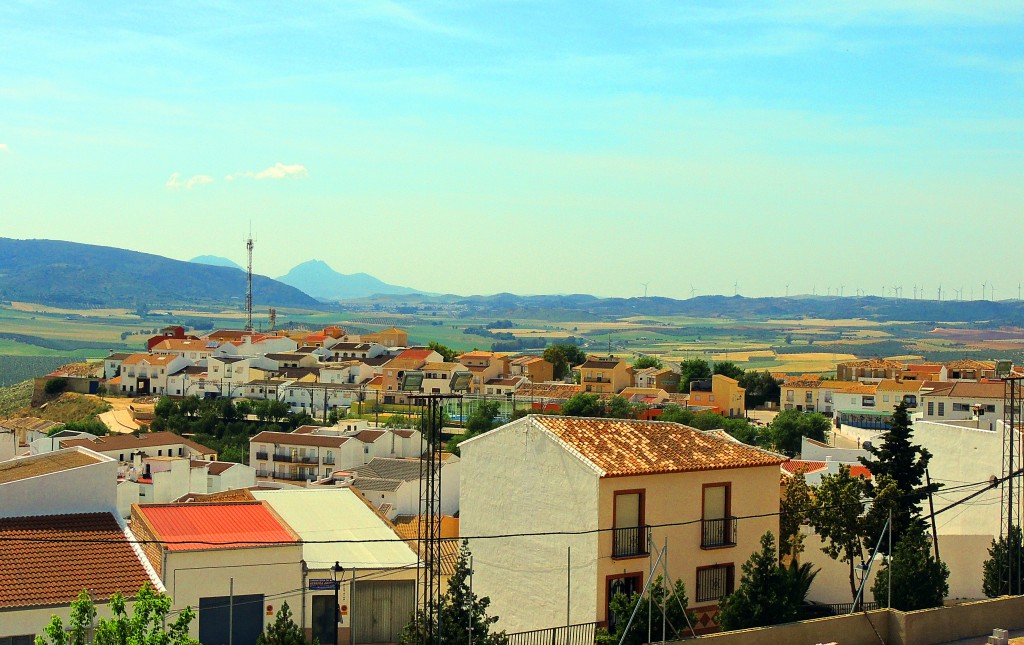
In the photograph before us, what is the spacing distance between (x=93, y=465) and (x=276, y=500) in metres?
6.26

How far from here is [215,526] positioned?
19391mm

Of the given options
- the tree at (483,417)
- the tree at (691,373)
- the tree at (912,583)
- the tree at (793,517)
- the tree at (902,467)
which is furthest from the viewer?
the tree at (691,373)

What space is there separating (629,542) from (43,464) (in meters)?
10.9

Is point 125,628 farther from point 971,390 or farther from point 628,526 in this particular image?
point 971,390

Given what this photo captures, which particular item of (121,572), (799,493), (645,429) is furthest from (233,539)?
(799,493)

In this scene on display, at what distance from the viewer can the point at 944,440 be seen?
23.3 metres

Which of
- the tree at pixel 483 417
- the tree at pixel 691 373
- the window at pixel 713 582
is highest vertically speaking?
the window at pixel 713 582

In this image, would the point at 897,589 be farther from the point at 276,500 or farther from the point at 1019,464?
the point at 276,500

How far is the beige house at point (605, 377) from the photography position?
295ft

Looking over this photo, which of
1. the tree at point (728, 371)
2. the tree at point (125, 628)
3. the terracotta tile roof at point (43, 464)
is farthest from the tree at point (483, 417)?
the tree at point (125, 628)

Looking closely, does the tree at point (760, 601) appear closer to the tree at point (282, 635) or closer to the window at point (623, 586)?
the window at point (623, 586)

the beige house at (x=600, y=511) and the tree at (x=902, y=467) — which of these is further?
the tree at (x=902, y=467)

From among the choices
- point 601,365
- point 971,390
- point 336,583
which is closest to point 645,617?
point 336,583

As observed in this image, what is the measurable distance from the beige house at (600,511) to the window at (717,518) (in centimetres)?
2
